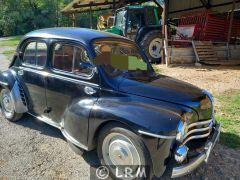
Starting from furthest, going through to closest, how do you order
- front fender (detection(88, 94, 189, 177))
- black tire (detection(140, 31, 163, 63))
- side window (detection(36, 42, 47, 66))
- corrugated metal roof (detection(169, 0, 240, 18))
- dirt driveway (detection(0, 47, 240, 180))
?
corrugated metal roof (detection(169, 0, 240, 18)), black tire (detection(140, 31, 163, 63)), side window (detection(36, 42, 47, 66)), dirt driveway (detection(0, 47, 240, 180)), front fender (detection(88, 94, 189, 177))

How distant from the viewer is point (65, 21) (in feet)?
130

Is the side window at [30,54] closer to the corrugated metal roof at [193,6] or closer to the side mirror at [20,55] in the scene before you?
the side mirror at [20,55]

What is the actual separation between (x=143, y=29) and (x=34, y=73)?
7889mm

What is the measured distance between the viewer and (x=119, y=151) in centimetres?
323

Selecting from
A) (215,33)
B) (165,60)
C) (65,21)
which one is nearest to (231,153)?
(165,60)

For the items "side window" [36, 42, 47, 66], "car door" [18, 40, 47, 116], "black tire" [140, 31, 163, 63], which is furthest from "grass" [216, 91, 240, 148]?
"black tire" [140, 31, 163, 63]

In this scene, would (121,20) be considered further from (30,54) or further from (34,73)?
(34,73)

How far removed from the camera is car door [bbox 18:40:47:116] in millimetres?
4316

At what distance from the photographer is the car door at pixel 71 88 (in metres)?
3.56

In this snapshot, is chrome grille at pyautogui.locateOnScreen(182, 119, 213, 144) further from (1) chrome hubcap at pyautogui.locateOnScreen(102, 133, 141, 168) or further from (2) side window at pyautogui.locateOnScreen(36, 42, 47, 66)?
(2) side window at pyautogui.locateOnScreen(36, 42, 47, 66)

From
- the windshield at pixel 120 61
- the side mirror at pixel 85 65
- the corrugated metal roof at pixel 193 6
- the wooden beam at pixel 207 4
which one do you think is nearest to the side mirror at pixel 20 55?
the side mirror at pixel 85 65

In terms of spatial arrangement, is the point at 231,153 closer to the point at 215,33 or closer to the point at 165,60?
the point at 165,60

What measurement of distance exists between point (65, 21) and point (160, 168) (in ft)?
129

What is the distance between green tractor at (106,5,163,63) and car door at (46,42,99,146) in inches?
300
